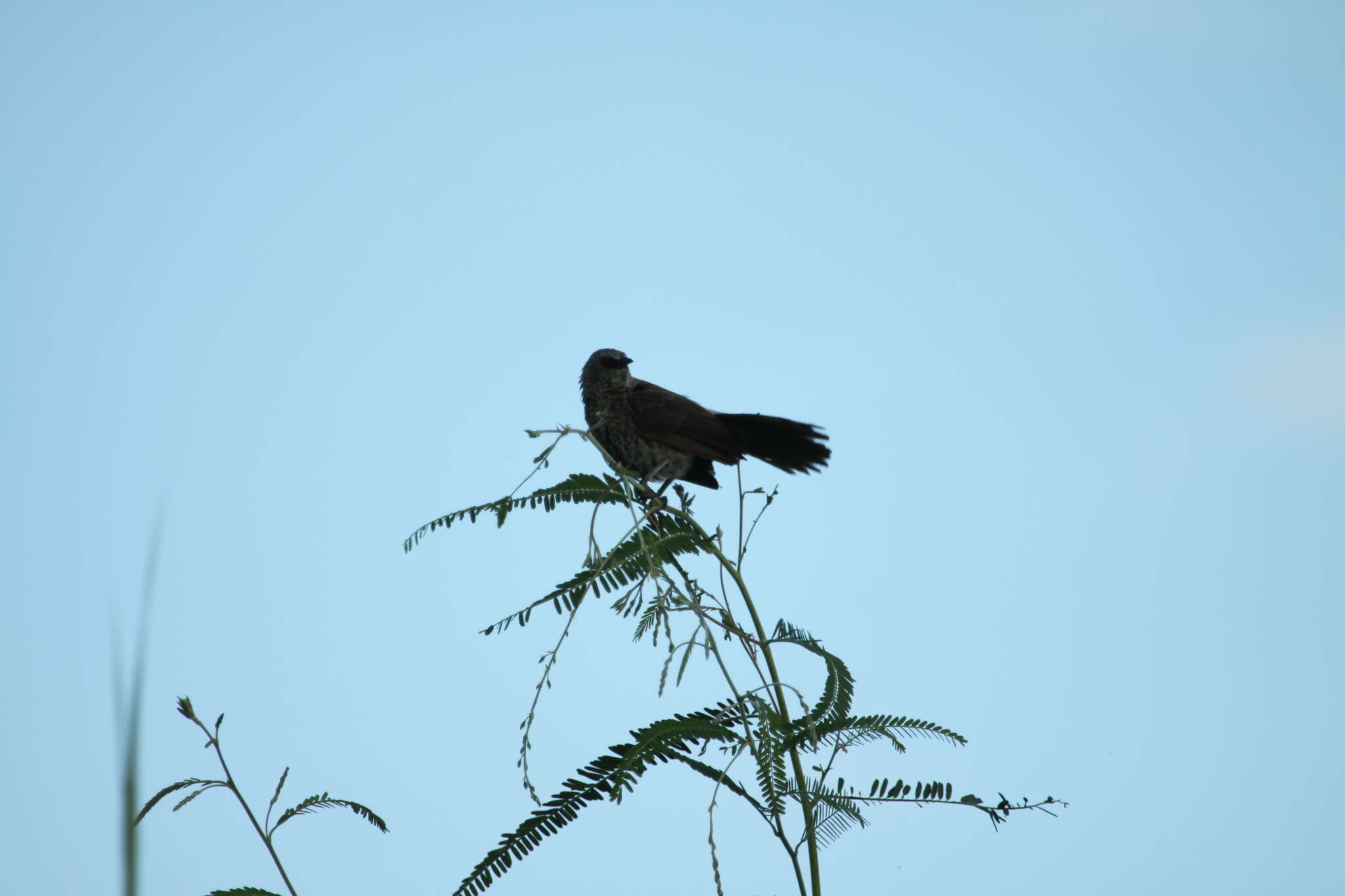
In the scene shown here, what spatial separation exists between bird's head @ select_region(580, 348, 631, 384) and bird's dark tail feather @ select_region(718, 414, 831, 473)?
2.87ft

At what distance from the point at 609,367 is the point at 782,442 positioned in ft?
4.16

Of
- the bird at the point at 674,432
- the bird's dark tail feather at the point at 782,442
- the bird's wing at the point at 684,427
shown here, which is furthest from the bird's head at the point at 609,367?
the bird's dark tail feather at the point at 782,442

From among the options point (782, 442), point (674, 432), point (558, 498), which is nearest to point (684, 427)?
point (674, 432)

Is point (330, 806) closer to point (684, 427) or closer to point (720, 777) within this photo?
point (720, 777)

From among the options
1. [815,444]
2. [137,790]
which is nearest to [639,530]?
[137,790]

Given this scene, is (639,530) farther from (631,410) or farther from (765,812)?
(631,410)

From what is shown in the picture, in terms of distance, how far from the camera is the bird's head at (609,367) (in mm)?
5508

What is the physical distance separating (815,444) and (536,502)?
245 cm

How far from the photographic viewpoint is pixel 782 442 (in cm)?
461

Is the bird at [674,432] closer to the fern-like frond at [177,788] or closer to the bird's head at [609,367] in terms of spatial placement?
the bird's head at [609,367]

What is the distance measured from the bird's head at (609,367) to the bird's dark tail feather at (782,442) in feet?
2.87

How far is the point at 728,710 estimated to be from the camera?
1864mm

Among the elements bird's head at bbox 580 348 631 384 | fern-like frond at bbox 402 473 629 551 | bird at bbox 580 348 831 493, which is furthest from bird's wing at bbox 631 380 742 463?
fern-like frond at bbox 402 473 629 551

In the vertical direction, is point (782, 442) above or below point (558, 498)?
above
